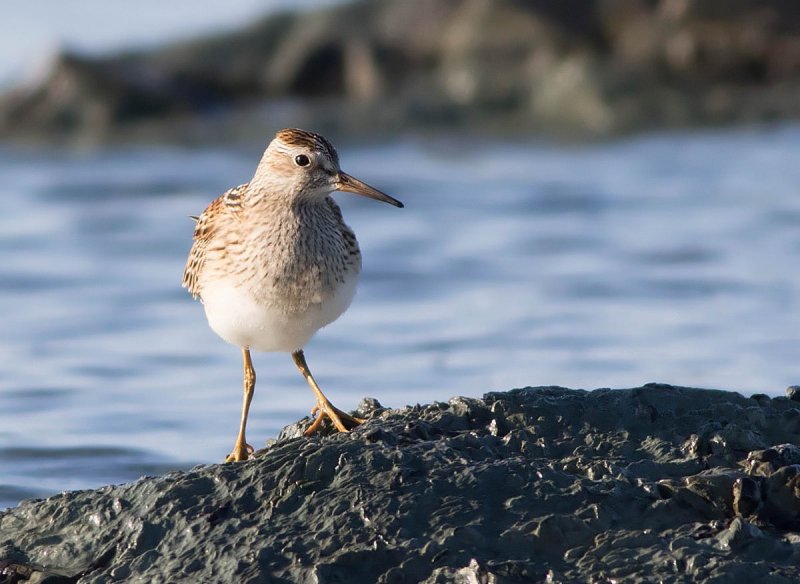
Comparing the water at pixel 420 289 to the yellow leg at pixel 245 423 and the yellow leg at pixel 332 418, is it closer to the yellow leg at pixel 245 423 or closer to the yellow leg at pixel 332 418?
the yellow leg at pixel 245 423

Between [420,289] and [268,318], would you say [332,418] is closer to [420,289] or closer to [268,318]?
[268,318]

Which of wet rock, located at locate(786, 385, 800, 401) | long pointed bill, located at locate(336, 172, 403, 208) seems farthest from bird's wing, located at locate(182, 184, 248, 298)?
wet rock, located at locate(786, 385, 800, 401)

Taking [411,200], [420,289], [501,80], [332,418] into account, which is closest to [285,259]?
[332,418]

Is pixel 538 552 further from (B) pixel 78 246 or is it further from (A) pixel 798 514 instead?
(B) pixel 78 246

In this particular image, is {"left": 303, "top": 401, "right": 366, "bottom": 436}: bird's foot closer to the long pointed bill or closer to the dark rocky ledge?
the dark rocky ledge

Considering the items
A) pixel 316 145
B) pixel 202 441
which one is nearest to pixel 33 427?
pixel 202 441

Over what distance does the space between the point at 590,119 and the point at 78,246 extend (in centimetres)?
627

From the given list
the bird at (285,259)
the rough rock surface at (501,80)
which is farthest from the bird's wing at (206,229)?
the rough rock surface at (501,80)

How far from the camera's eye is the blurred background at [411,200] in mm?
8062

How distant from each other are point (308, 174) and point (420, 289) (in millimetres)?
4617

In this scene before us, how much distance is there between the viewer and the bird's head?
5764mm

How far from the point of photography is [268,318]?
214 inches

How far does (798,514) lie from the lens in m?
4.21

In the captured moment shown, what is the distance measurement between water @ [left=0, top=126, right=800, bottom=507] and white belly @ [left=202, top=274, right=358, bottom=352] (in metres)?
1.40
